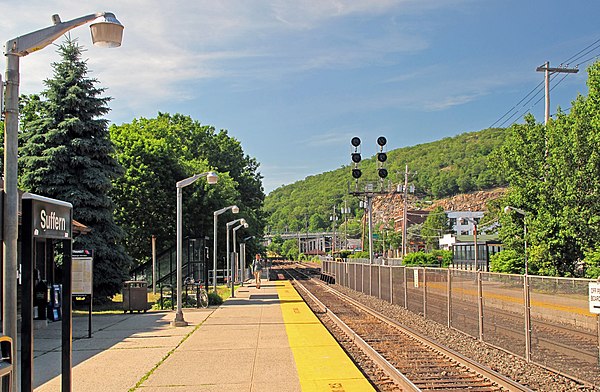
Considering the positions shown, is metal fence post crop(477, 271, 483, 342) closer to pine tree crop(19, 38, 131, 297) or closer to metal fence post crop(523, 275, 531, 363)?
metal fence post crop(523, 275, 531, 363)

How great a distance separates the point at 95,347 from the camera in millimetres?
16234

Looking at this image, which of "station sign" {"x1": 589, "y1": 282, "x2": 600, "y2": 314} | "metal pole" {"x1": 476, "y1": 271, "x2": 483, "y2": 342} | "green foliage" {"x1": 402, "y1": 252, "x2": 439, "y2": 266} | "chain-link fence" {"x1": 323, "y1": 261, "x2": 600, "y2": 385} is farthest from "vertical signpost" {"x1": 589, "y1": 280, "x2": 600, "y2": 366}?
"green foliage" {"x1": 402, "y1": 252, "x2": 439, "y2": 266}

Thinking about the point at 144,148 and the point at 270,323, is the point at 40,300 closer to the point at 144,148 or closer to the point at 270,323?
Result: the point at 270,323

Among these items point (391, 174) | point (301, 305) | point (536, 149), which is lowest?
point (301, 305)

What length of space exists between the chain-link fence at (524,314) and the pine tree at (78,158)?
14683 millimetres

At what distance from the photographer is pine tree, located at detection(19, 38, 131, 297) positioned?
2933 centimetres

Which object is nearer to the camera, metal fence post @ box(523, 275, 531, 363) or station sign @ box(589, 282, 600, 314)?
station sign @ box(589, 282, 600, 314)

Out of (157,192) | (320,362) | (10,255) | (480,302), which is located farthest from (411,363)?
(157,192)

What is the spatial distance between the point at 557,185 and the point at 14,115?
26.1 m

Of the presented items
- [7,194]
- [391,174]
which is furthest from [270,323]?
[391,174]

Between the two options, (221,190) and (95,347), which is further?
(221,190)

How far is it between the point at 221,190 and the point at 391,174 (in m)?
86.1

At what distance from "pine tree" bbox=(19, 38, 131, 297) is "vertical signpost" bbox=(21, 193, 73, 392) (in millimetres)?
22177

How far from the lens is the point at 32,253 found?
6453 millimetres
